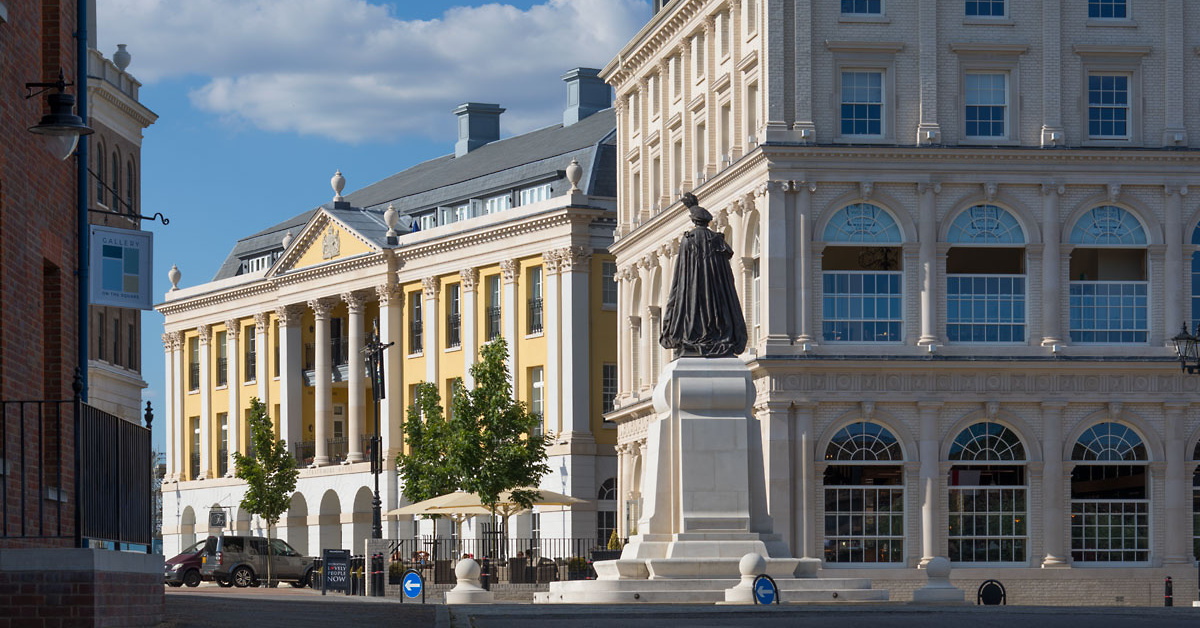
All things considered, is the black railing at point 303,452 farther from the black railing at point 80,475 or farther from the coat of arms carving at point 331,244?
the black railing at point 80,475

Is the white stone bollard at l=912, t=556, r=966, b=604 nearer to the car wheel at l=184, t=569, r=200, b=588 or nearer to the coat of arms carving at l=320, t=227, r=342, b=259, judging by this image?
the car wheel at l=184, t=569, r=200, b=588

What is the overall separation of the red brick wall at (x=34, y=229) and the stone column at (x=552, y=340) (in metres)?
53.8

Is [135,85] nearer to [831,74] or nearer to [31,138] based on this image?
[831,74]

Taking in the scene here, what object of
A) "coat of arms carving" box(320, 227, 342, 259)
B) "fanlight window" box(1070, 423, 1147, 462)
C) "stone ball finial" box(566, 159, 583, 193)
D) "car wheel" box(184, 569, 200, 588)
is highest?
"stone ball finial" box(566, 159, 583, 193)

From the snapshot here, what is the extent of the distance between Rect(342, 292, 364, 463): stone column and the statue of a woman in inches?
1967

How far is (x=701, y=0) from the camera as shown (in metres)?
63.1

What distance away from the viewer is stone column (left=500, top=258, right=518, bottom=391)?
79.4 m

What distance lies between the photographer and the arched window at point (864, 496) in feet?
181

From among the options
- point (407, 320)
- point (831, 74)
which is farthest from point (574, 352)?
point (831, 74)

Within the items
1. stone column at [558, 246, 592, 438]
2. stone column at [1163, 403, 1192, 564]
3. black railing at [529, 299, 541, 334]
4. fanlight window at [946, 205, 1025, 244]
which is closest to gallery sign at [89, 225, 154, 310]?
fanlight window at [946, 205, 1025, 244]

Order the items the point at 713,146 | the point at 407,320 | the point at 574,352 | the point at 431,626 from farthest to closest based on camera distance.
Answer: the point at 407,320 → the point at 574,352 → the point at 713,146 → the point at 431,626

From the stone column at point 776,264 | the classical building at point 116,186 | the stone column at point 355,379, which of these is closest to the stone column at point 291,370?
the stone column at point 355,379

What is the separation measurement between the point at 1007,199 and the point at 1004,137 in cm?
173

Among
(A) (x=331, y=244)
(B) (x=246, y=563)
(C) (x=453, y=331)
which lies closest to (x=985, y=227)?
(B) (x=246, y=563)
